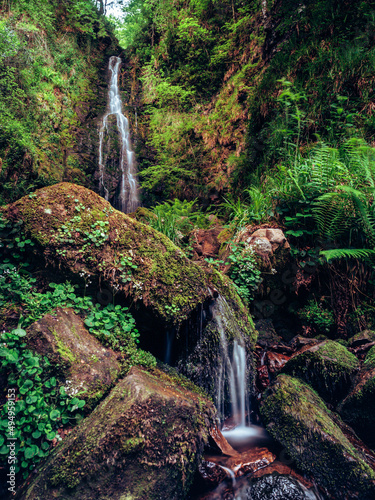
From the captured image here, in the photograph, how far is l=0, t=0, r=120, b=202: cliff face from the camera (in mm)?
5191

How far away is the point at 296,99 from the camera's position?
4.82 metres

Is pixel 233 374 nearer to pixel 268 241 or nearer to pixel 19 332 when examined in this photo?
pixel 268 241

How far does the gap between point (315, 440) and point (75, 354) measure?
7.67 feet

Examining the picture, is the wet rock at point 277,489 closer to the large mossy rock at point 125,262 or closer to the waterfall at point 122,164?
the large mossy rock at point 125,262

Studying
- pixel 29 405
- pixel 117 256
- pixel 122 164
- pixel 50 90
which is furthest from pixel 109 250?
pixel 122 164

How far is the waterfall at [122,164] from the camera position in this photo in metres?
9.23

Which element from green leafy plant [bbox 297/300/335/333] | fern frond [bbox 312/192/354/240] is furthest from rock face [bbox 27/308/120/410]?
fern frond [bbox 312/192/354/240]

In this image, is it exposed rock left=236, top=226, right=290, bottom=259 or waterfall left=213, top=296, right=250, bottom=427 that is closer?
waterfall left=213, top=296, right=250, bottom=427

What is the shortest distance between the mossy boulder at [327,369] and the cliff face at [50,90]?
16.2 ft

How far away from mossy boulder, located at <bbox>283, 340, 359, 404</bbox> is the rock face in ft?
7.48

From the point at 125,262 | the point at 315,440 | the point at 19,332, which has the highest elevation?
the point at 125,262

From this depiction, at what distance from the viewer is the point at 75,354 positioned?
2088 millimetres

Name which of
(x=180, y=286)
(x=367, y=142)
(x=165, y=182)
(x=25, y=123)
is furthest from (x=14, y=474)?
(x=165, y=182)

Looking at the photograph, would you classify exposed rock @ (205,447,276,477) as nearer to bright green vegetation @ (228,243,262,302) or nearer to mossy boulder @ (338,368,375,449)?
mossy boulder @ (338,368,375,449)
